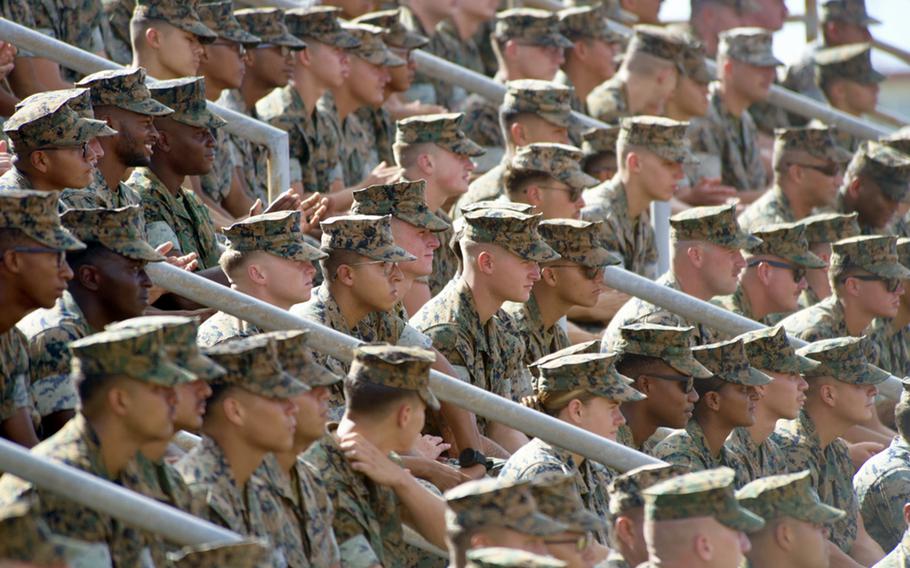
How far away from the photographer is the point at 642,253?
34.5 ft

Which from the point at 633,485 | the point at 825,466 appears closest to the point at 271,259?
the point at 633,485

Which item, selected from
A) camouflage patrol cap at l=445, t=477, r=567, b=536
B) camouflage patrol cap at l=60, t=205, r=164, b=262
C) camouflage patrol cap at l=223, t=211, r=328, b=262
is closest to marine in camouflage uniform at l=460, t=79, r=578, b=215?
camouflage patrol cap at l=223, t=211, r=328, b=262

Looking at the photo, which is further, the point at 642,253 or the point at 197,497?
the point at 642,253

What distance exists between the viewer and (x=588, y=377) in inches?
300

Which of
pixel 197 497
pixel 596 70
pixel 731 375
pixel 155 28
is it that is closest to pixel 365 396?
pixel 197 497

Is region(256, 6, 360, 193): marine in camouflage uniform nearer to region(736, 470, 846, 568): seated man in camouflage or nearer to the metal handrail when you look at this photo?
the metal handrail

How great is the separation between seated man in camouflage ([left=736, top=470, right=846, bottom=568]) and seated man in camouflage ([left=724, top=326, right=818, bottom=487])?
4.50 feet

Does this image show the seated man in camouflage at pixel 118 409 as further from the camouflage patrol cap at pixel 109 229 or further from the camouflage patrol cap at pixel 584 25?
the camouflage patrol cap at pixel 584 25

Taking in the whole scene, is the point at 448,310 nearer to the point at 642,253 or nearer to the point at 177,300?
the point at 177,300

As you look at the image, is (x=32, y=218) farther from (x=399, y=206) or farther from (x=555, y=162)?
(x=555, y=162)

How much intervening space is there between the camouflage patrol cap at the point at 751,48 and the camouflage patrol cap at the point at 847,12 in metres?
2.32

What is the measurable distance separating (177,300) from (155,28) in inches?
77.6

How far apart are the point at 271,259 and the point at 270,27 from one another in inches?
111

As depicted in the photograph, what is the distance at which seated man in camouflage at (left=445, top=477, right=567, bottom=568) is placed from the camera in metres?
5.87
